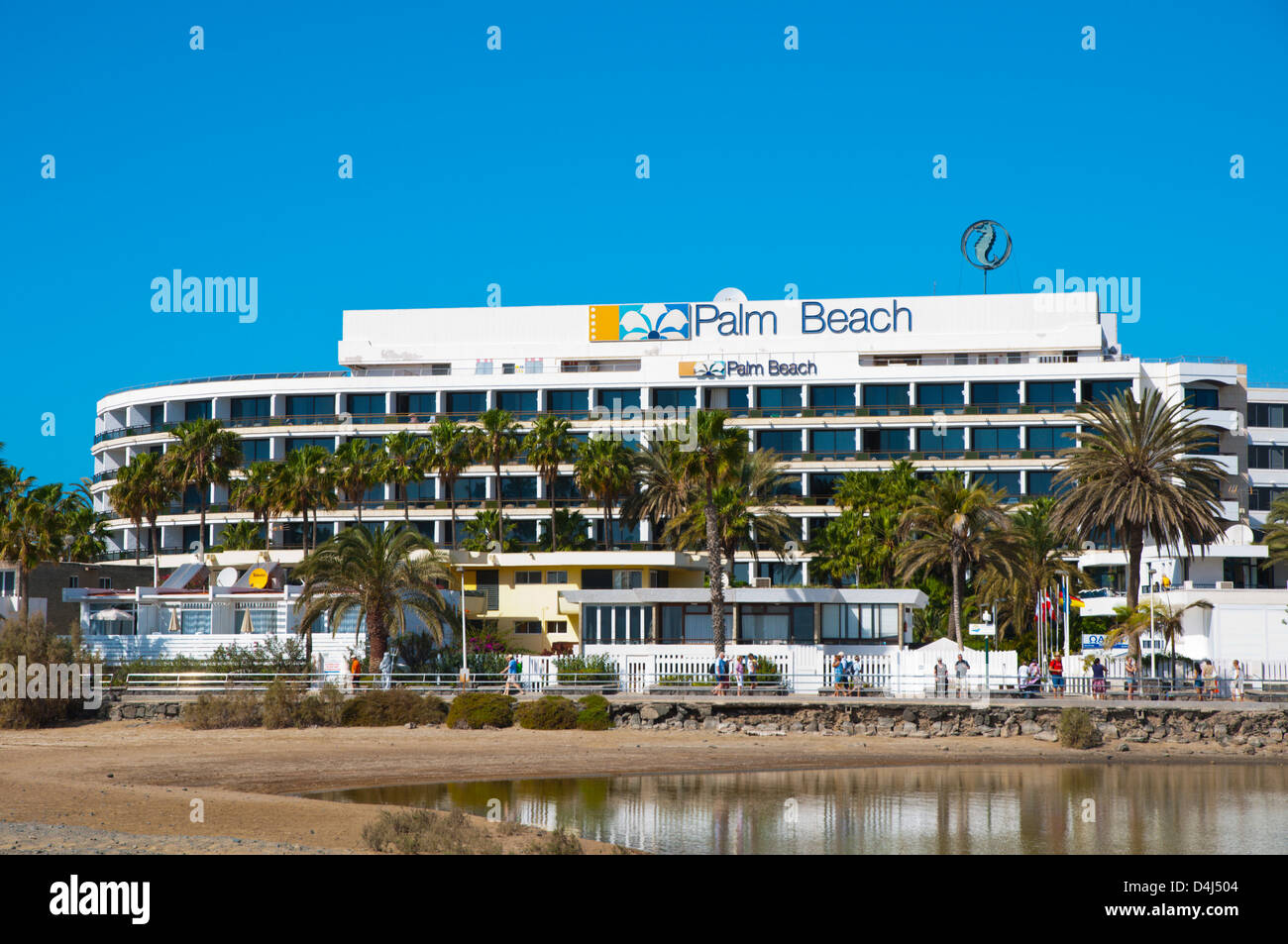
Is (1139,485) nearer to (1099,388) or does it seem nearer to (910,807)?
(910,807)

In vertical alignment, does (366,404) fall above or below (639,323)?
below

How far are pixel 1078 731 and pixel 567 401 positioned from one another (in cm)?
5358

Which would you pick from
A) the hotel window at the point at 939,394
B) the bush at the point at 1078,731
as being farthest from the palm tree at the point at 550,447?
the bush at the point at 1078,731

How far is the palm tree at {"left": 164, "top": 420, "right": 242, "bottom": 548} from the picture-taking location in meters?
78.2

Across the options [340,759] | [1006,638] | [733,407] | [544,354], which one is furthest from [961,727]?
[544,354]

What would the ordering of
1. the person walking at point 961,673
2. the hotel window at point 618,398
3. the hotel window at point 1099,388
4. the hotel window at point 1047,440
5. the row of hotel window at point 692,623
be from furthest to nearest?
the hotel window at point 618,398 → the hotel window at point 1099,388 → the hotel window at point 1047,440 → the row of hotel window at point 692,623 → the person walking at point 961,673

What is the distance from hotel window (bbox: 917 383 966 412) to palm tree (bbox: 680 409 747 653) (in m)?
36.2

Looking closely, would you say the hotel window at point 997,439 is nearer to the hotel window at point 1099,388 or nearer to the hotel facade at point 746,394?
the hotel facade at point 746,394

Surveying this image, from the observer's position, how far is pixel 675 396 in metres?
89.6

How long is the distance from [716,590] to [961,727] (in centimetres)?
1296

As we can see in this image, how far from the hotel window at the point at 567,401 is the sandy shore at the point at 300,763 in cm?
4893

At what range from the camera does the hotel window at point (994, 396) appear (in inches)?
3369

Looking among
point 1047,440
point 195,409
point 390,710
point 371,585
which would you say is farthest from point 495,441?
point 390,710
